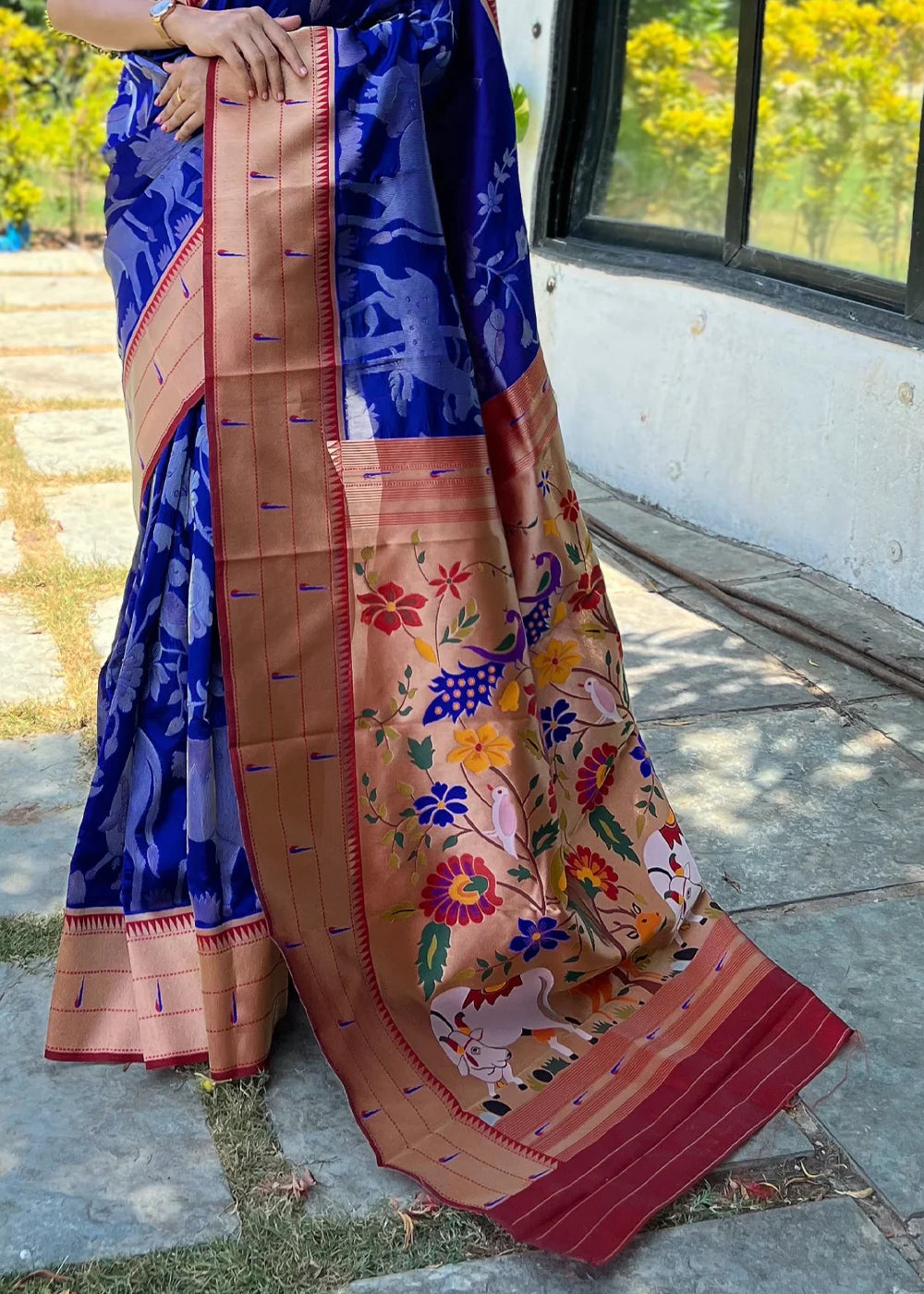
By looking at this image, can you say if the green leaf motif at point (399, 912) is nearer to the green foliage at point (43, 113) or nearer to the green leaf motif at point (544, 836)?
the green leaf motif at point (544, 836)

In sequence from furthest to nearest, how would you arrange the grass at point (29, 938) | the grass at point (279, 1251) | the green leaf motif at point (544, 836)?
the grass at point (29, 938) → the green leaf motif at point (544, 836) → the grass at point (279, 1251)

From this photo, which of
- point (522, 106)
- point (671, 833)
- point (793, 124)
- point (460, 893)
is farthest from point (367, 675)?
point (522, 106)

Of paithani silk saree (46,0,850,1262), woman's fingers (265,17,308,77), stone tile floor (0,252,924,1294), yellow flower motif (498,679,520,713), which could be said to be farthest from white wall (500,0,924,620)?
woman's fingers (265,17,308,77)

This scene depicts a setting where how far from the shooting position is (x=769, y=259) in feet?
14.8

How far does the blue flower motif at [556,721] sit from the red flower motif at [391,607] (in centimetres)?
34

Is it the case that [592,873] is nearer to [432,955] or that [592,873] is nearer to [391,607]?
[432,955]

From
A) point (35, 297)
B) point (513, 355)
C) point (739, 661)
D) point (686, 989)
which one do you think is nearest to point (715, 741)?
point (739, 661)

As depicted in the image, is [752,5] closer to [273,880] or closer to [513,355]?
[513,355]

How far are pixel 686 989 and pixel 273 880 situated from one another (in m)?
0.70

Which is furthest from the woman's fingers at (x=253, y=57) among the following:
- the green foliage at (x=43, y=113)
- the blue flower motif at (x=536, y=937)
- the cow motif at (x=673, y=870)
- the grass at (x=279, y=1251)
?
the green foliage at (x=43, y=113)

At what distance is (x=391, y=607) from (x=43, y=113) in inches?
409

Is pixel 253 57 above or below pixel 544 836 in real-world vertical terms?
above

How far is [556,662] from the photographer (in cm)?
220

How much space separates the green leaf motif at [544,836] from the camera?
2061 millimetres
